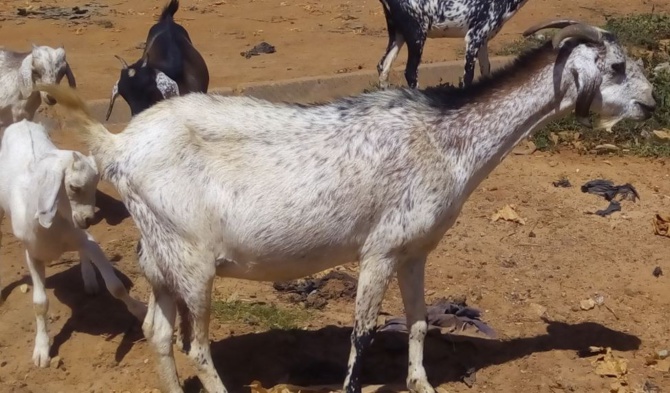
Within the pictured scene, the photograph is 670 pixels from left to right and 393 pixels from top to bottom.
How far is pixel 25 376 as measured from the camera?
5.90 m

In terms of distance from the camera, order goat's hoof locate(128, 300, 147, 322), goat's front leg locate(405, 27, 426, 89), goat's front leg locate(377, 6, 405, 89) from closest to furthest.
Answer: goat's hoof locate(128, 300, 147, 322), goat's front leg locate(405, 27, 426, 89), goat's front leg locate(377, 6, 405, 89)

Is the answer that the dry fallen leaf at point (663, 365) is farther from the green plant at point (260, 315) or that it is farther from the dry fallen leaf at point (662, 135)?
the dry fallen leaf at point (662, 135)

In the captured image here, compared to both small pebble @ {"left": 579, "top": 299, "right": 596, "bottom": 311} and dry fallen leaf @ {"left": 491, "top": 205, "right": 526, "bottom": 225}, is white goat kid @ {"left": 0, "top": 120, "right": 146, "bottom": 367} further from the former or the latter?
dry fallen leaf @ {"left": 491, "top": 205, "right": 526, "bottom": 225}

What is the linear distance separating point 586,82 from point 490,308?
67.7 inches

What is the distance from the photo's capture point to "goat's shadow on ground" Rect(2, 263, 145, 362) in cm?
620

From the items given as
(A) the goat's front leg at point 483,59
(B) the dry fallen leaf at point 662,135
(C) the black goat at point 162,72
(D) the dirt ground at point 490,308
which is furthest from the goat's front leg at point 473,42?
(C) the black goat at point 162,72

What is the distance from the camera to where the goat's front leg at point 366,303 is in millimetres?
5105

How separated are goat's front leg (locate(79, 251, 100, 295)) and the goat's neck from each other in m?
2.66

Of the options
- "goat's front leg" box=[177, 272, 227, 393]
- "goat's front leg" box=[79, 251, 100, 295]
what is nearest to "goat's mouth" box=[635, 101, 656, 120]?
"goat's front leg" box=[177, 272, 227, 393]

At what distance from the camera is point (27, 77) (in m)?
7.86

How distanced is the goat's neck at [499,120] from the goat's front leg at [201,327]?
55.4 inches

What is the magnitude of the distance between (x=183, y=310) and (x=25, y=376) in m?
1.24

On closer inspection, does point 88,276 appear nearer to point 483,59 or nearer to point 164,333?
point 164,333

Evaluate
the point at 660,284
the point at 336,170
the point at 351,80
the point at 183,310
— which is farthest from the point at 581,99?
the point at 351,80
